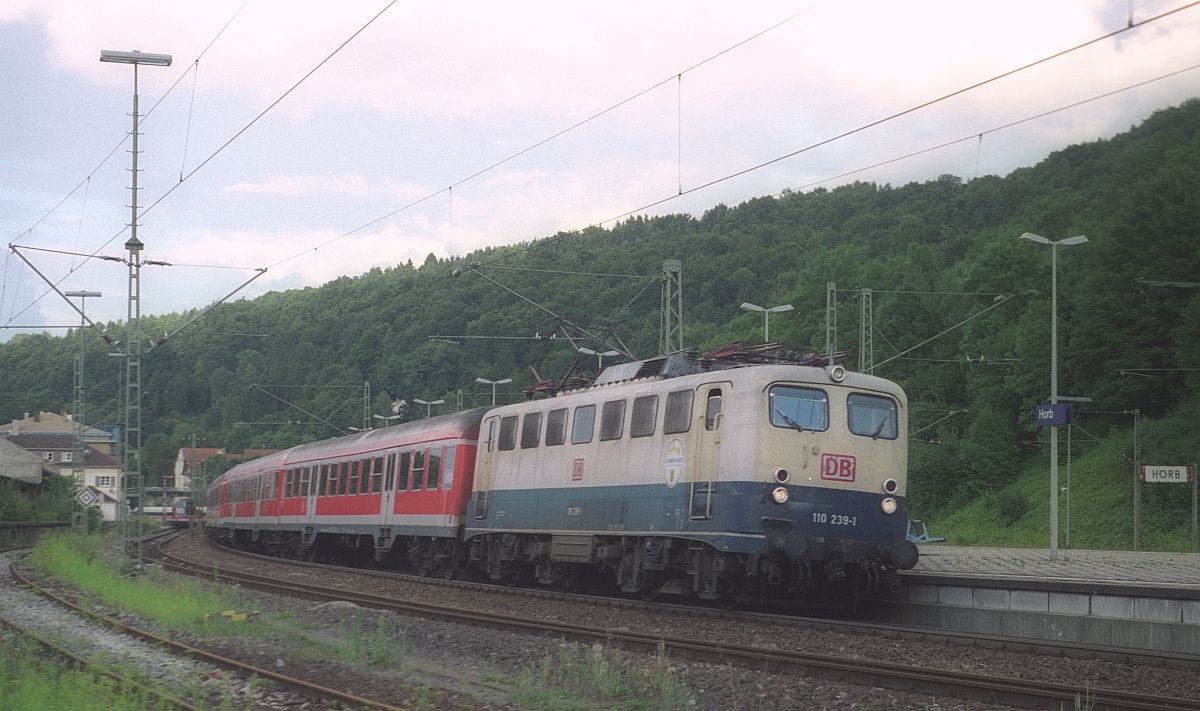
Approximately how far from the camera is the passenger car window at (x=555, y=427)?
69.5ft

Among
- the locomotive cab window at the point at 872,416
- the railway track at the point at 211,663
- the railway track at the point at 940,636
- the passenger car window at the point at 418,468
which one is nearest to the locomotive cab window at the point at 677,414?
the locomotive cab window at the point at 872,416

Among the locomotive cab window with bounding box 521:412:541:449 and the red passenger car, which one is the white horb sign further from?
the red passenger car

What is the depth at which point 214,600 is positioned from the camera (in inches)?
776

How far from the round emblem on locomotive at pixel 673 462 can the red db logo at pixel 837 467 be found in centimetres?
216

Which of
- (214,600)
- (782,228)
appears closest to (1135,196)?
(214,600)

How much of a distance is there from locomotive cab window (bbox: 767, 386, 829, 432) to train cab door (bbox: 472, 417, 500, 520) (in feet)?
28.1

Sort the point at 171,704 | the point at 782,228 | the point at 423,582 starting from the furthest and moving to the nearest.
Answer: the point at 782,228 < the point at 423,582 < the point at 171,704

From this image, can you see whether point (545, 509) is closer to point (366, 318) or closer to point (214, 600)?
point (214, 600)

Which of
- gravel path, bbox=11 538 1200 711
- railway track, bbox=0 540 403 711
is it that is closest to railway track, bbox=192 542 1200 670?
gravel path, bbox=11 538 1200 711

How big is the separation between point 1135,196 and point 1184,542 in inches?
1008

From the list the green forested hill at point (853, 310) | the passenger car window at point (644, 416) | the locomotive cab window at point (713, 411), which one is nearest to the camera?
the locomotive cab window at point (713, 411)

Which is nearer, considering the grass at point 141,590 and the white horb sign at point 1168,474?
the grass at point 141,590

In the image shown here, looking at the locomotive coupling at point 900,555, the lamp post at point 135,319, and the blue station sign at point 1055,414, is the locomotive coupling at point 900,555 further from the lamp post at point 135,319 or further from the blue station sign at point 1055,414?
the lamp post at point 135,319

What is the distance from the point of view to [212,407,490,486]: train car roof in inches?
1003
